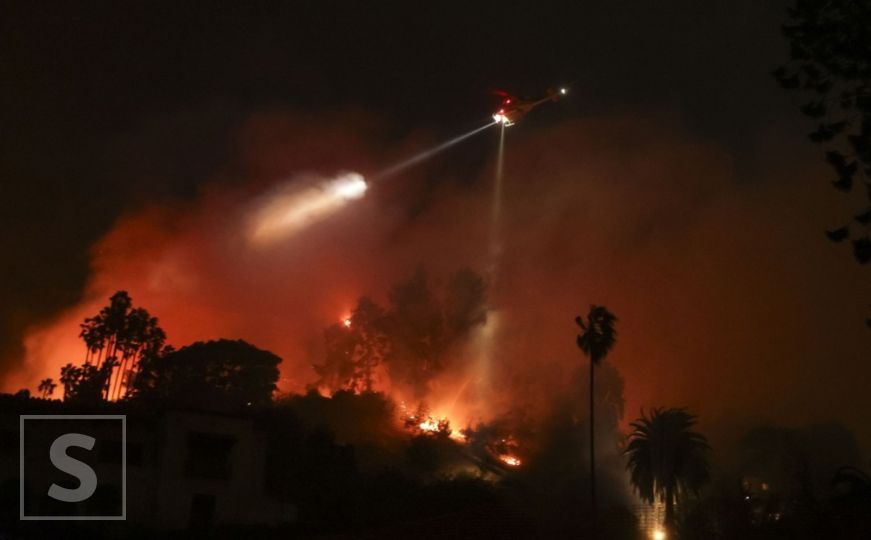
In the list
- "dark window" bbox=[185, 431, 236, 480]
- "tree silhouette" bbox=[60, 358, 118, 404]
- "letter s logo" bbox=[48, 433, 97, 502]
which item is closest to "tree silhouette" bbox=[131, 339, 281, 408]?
"tree silhouette" bbox=[60, 358, 118, 404]

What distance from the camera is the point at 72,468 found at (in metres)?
45.8

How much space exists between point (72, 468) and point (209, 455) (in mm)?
7854

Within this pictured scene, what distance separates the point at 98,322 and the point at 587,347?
66.6m

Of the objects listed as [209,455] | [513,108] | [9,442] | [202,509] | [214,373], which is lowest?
[202,509]

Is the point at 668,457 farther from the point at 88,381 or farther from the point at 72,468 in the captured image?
the point at 88,381

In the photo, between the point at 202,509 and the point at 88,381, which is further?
the point at 88,381

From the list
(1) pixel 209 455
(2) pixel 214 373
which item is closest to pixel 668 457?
(1) pixel 209 455

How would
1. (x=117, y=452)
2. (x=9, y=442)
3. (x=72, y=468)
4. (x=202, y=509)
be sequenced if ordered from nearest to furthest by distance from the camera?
(x=9, y=442)
(x=72, y=468)
(x=117, y=452)
(x=202, y=509)

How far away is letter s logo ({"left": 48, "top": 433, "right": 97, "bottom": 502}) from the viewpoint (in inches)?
1754

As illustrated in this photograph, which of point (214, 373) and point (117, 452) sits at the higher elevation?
point (214, 373)

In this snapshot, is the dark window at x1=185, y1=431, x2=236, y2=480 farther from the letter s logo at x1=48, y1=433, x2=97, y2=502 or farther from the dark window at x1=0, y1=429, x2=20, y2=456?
the dark window at x1=0, y1=429, x2=20, y2=456

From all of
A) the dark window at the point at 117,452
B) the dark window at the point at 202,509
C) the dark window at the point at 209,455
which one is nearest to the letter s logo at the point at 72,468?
the dark window at the point at 117,452

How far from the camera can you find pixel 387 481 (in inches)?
2362

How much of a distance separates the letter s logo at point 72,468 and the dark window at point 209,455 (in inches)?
217
